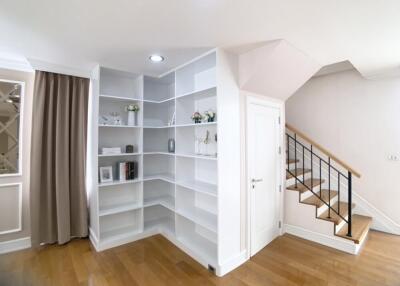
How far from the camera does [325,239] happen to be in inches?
114

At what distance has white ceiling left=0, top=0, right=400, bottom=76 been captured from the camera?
155 cm

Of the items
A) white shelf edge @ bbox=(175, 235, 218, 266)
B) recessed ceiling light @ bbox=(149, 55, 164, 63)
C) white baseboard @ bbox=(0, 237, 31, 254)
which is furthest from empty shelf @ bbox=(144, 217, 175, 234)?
recessed ceiling light @ bbox=(149, 55, 164, 63)

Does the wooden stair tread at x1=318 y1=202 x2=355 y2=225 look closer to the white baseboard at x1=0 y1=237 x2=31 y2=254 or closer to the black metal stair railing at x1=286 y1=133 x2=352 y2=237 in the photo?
the black metal stair railing at x1=286 y1=133 x2=352 y2=237

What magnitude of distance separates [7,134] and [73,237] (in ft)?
5.74

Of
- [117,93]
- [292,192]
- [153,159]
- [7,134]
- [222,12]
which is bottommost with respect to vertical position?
[292,192]

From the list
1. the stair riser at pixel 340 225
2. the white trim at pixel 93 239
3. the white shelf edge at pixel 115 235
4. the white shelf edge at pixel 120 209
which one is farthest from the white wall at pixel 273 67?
the white trim at pixel 93 239

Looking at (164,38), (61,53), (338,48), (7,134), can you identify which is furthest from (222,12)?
(7,134)

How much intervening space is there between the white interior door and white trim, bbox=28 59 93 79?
96.7 inches

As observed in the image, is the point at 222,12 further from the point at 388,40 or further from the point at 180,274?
the point at 180,274

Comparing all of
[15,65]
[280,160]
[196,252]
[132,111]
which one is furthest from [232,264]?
[15,65]

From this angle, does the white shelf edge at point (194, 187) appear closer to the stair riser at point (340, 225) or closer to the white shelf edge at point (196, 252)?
the white shelf edge at point (196, 252)

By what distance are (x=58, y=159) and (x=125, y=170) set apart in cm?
92

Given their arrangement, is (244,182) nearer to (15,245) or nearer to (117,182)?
(117,182)

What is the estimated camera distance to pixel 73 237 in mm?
3113
